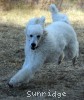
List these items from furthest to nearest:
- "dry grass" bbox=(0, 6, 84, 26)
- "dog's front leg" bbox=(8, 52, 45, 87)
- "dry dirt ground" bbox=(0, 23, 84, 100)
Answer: "dry grass" bbox=(0, 6, 84, 26) < "dog's front leg" bbox=(8, 52, 45, 87) < "dry dirt ground" bbox=(0, 23, 84, 100)

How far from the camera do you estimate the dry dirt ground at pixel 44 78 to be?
16.4 ft

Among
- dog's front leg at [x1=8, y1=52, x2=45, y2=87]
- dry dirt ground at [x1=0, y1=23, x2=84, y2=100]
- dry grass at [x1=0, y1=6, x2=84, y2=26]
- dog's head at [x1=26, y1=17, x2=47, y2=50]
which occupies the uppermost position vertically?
dog's head at [x1=26, y1=17, x2=47, y2=50]

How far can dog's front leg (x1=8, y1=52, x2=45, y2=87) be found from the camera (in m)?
5.12

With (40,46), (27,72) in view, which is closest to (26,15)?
(40,46)

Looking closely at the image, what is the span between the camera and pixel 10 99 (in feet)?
15.9

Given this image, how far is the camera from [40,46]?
5344mm

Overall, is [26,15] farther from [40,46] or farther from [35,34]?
[35,34]

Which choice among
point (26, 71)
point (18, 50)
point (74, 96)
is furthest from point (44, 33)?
point (18, 50)

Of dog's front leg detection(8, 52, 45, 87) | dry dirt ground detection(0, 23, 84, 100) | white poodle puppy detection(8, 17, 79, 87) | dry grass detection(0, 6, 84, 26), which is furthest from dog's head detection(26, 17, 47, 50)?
dry grass detection(0, 6, 84, 26)

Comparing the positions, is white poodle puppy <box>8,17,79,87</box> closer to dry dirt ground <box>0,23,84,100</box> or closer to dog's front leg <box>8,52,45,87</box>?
dog's front leg <box>8,52,45,87</box>

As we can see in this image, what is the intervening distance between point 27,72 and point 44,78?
0.74 metres

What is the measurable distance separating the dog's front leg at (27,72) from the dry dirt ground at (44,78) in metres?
0.11

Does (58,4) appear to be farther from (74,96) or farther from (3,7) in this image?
(74,96)

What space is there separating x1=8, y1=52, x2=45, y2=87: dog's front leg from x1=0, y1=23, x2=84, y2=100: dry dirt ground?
0.38 ft
